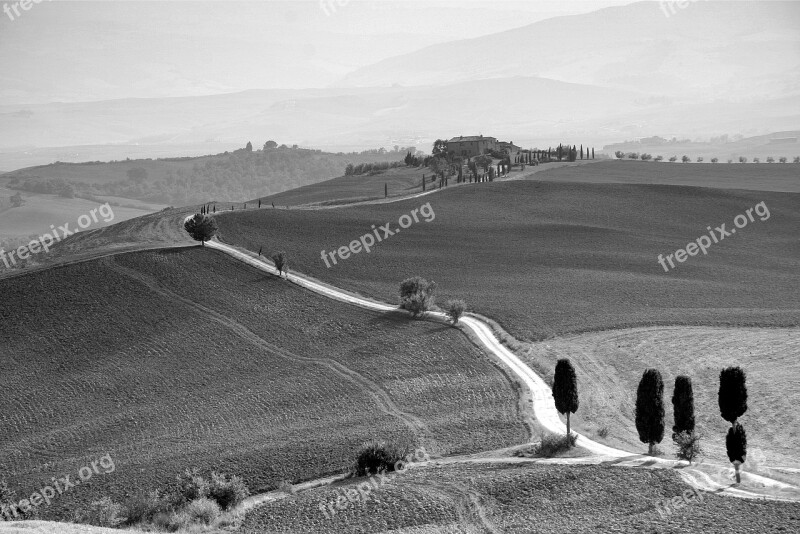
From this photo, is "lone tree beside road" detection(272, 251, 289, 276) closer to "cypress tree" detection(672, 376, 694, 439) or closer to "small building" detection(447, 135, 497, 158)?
"cypress tree" detection(672, 376, 694, 439)

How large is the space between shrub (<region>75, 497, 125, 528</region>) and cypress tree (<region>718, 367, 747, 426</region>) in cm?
2695

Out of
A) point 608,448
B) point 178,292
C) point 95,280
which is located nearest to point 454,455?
point 608,448

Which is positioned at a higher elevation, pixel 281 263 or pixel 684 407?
pixel 281 263

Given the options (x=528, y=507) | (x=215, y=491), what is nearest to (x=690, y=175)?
(x=528, y=507)

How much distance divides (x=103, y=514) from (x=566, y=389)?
22.2 metres

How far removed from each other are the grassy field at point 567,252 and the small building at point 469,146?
38156 millimetres

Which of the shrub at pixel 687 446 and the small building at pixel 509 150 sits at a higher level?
the small building at pixel 509 150

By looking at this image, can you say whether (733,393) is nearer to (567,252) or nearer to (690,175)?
(567,252)

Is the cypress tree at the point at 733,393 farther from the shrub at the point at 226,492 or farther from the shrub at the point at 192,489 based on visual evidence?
the shrub at the point at 192,489

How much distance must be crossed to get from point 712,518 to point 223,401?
30.9m

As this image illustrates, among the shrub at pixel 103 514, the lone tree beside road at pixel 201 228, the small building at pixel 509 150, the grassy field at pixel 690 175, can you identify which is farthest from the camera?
the small building at pixel 509 150

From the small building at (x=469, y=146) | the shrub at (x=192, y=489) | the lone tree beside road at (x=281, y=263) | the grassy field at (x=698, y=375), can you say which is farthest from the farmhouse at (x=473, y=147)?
the shrub at (x=192, y=489)

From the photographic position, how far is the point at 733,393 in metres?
41.6

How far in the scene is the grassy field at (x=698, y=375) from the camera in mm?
46406
